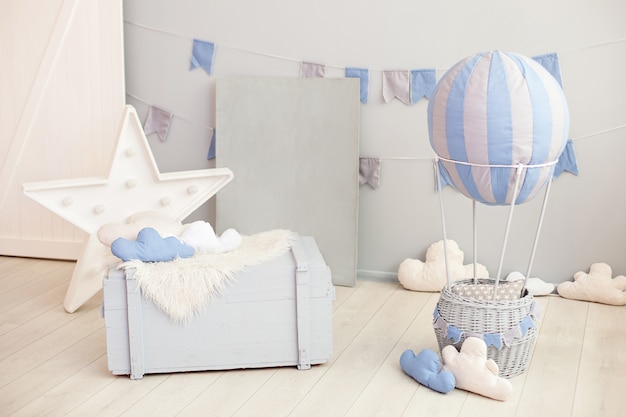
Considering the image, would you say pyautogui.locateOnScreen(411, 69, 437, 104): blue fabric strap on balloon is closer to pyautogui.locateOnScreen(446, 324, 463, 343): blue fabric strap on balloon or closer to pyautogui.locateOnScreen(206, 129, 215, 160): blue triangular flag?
pyautogui.locateOnScreen(206, 129, 215, 160): blue triangular flag

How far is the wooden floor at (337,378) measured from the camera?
2.28 meters

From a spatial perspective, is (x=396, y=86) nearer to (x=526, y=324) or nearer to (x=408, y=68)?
(x=408, y=68)

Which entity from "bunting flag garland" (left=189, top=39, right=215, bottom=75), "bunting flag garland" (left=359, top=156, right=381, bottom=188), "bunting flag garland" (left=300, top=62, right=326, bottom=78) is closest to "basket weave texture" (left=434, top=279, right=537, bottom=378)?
"bunting flag garland" (left=359, top=156, right=381, bottom=188)

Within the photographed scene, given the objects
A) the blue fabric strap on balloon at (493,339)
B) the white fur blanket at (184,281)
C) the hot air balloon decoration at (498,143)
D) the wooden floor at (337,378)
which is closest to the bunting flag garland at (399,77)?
the wooden floor at (337,378)

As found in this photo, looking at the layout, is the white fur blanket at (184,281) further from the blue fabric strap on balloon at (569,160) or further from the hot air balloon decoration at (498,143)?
the blue fabric strap on balloon at (569,160)

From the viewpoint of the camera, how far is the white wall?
123 inches

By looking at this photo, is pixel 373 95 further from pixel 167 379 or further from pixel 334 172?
pixel 167 379

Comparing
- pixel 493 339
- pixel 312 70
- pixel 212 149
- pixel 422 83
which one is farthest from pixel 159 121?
pixel 493 339

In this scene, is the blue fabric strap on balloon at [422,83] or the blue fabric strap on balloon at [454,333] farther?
the blue fabric strap on balloon at [422,83]

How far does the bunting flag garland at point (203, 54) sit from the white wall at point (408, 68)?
3 centimetres

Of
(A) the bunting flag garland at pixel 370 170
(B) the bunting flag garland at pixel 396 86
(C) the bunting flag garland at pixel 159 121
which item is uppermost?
(B) the bunting flag garland at pixel 396 86

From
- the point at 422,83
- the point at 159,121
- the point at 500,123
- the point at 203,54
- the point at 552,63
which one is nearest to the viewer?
the point at 500,123

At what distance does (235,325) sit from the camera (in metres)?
2.49

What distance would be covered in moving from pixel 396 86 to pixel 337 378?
1388 mm
